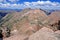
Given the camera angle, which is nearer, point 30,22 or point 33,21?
point 30,22

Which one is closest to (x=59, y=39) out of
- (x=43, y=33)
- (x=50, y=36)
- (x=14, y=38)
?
(x=50, y=36)

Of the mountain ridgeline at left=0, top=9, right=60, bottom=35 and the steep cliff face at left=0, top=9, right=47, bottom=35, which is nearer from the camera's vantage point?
the steep cliff face at left=0, top=9, right=47, bottom=35

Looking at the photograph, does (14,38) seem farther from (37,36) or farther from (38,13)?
(38,13)

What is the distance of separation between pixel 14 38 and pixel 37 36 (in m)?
5.10

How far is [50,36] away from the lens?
12211 millimetres

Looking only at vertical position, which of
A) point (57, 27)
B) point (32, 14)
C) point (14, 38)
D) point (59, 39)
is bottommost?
point (32, 14)

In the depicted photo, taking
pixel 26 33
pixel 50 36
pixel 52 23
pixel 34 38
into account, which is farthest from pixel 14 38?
pixel 52 23

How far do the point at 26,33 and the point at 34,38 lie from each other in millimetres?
7694

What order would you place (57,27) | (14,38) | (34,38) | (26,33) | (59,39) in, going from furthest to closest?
(57,27) < (26,33) < (14,38) < (34,38) < (59,39)

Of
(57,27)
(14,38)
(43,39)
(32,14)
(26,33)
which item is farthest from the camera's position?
(32,14)

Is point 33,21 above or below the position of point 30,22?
below

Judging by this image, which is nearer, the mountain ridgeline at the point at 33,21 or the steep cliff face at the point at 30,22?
the steep cliff face at the point at 30,22

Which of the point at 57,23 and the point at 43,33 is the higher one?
the point at 43,33

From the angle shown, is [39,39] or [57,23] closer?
[39,39]
